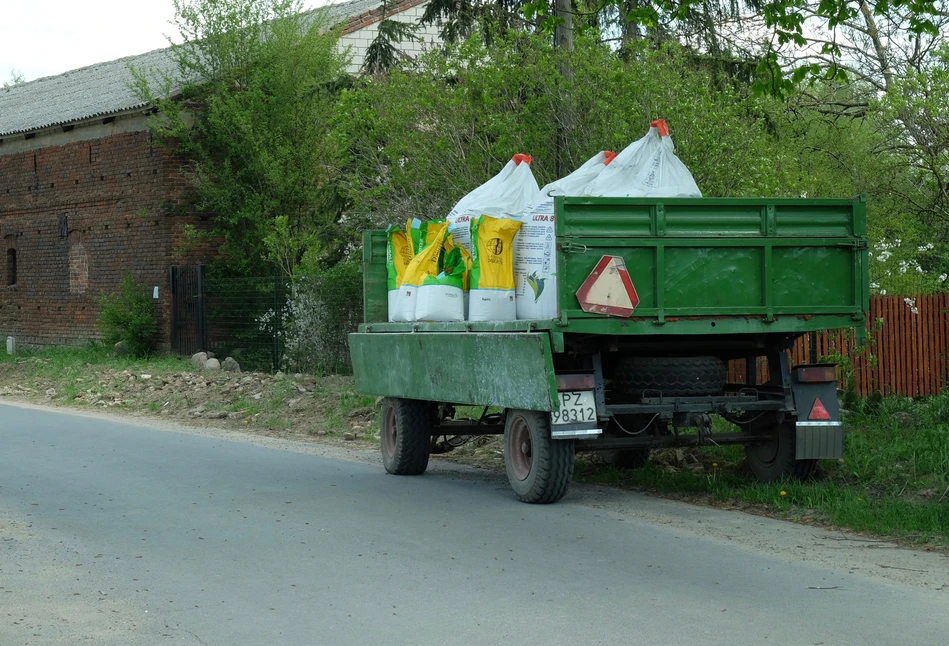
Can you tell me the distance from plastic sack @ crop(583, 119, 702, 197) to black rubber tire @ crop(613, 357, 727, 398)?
4.61ft

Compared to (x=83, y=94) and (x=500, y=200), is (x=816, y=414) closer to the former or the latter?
(x=500, y=200)

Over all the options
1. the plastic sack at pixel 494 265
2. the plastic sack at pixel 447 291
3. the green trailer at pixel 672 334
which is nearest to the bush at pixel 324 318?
the plastic sack at pixel 447 291

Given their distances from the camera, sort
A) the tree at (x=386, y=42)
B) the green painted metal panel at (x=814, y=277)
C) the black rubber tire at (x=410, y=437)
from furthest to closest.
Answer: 1. the tree at (x=386, y=42)
2. the black rubber tire at (x=410, y=437)
3. the green painted metal panel at (x=814, y=277)

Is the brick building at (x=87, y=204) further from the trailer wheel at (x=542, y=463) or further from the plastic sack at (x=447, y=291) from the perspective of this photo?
the trailer wheel at (x=542, y=463)

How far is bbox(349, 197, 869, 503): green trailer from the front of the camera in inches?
363

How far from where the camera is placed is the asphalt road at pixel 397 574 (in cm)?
599

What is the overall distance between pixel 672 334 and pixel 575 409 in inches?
39.5

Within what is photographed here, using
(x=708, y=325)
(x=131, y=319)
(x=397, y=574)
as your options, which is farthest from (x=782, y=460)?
(x=131, y=319)

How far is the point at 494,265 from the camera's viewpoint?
10.4 m

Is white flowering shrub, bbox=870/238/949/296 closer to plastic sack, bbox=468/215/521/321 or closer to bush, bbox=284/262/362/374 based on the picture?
plastic sack, bbox=468/215/521/321

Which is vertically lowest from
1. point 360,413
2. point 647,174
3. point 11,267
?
point 360,413

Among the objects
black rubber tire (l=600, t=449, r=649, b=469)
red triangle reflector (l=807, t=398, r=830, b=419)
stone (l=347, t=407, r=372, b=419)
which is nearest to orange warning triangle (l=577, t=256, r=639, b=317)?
red triangle reflector (l=807, t=398, r=830, b=419)

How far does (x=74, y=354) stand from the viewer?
29891mm

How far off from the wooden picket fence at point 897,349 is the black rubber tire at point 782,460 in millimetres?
4090
